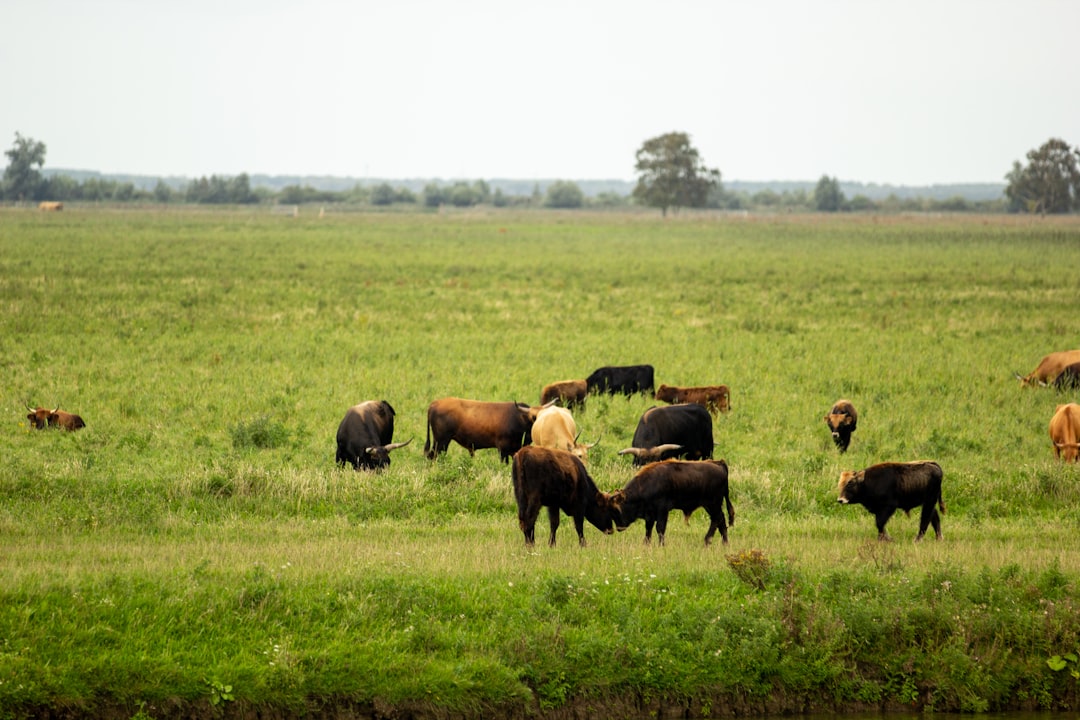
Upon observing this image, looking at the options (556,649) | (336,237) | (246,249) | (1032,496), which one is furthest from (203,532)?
(336,237)

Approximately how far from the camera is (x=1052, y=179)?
519 feet

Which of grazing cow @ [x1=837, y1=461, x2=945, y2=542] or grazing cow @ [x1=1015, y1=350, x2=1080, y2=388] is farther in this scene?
grazing cow @ [x1=1015, y1=350, x2=1080, y2=388]

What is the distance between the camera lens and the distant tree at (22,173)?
163m

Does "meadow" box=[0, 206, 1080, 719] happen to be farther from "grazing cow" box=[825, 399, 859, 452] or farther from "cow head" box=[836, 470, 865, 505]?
"cow head" box=[836, 470, 865, 505]

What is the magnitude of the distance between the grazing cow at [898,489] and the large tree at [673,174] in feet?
455

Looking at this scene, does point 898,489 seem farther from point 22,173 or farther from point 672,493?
point 22,173

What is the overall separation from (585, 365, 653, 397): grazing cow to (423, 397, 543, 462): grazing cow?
19.3 ft

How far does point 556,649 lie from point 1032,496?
8.22 m

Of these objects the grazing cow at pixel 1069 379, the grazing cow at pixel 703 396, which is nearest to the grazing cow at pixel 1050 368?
the grazing cow at pixel 1069 379

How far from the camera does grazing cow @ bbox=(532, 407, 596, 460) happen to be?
58.5ft

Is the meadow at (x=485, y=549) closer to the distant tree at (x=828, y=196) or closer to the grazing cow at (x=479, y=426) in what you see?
the grazing cow at (x=479, y=426)

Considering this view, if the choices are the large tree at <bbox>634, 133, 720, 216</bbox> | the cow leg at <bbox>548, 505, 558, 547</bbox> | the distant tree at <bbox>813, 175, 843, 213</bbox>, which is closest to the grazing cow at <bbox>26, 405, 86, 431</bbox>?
the cow leg at <bbox>548, 505, 558, 547</bbox>

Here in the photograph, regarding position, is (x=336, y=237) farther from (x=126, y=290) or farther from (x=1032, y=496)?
(x=1032, y=496)

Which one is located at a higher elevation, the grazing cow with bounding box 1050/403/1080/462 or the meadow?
the grazing cow with bounding box 1050/403/1080/462
